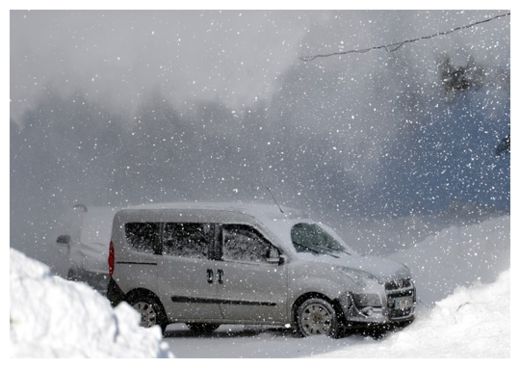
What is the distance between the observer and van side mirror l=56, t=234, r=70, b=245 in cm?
1226

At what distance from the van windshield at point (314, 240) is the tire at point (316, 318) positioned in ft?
2.44

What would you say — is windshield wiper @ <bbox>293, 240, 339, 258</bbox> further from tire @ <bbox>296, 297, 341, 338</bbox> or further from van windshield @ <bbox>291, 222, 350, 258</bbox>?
tire @ <bbox>296, 297, 341, 338</bbox>

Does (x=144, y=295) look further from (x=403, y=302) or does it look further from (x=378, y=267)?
(x=403, y=302)

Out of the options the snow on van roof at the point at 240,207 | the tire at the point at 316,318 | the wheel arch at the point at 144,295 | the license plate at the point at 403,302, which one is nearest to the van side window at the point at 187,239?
the snow on van roof at the point at 240,207

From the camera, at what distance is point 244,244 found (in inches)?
406

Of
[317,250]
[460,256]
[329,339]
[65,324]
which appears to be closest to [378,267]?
[317,250]

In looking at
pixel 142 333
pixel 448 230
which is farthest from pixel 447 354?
pixel 448 230

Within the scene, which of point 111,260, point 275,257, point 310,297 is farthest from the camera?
point 111,260

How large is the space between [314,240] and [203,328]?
2.04m

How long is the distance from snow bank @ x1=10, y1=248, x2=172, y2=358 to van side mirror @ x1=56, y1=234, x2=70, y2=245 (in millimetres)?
6434

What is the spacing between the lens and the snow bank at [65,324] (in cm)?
562

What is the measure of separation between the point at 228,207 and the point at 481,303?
3695 millimetres

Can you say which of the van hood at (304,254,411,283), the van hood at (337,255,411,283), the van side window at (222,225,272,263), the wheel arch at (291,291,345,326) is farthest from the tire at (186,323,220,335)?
the van hood at (337,255,411,283)

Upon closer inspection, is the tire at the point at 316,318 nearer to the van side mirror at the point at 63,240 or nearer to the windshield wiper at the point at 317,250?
the windshield wiper at the point at 317,250
